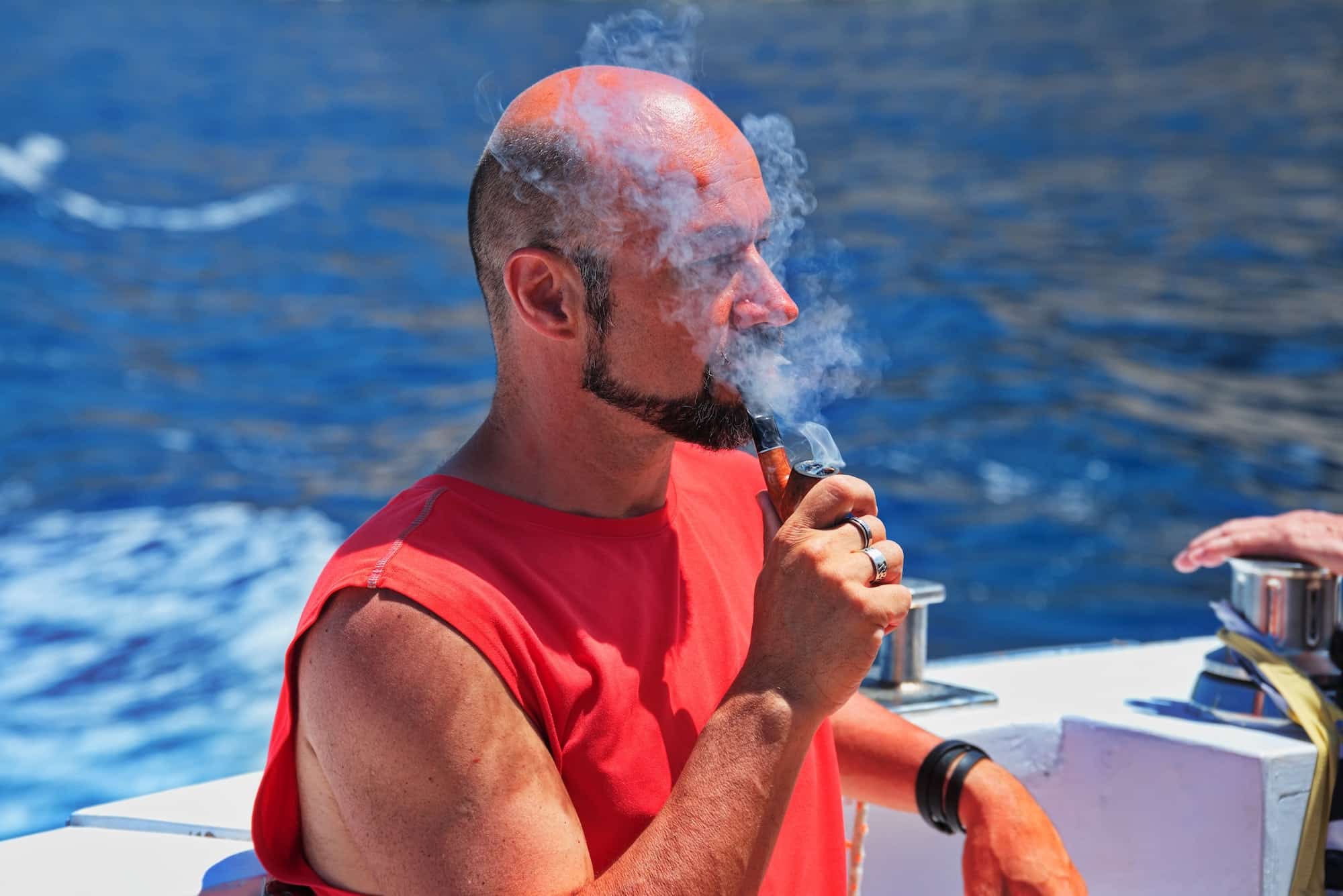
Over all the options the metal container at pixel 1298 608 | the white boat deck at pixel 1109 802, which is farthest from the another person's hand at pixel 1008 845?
the metal container at pixel 1298 608

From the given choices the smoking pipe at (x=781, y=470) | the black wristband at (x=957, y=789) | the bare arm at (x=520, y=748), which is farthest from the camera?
the black wristband at (x=957, y=789)

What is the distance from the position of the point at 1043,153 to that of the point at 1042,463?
1461 cm

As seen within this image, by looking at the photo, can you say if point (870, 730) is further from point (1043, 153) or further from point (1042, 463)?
point (1043, 153)

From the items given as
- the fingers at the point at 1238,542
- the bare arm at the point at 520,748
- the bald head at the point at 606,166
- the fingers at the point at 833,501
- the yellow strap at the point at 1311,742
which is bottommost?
the yellow strap at the point at 1311,742

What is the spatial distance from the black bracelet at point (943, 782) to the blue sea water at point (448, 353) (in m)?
0.68

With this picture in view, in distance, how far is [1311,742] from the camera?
2.07m

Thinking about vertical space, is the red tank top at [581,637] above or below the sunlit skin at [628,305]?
below

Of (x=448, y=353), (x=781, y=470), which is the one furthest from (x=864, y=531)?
(x=448, y=353)

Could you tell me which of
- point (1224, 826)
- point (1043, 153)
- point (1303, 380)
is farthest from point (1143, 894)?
point (1043, 153)

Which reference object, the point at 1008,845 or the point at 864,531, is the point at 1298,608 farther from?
the point at 864,531

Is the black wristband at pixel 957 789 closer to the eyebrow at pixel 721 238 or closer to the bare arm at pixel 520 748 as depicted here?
the bare arm at pixel 520 748

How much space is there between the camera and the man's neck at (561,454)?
5.05 feet

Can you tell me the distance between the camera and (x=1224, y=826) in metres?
2.08

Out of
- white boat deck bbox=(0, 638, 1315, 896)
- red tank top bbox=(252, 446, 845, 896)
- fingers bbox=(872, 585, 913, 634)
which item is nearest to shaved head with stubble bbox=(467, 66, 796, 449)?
red tank top bbox=(252, 446, 845, 896)
